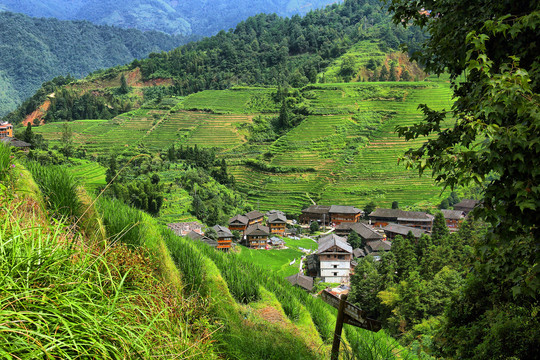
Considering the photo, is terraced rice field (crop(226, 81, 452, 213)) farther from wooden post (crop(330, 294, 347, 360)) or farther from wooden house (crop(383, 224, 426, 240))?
wooden post (crop(330, 294, 347, 360))

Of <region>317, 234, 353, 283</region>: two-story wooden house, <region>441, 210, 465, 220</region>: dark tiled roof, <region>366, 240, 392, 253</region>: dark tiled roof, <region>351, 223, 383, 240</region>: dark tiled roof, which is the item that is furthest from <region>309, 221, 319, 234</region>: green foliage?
<region>441, 210, 465, 220</region>: dark tiled roof

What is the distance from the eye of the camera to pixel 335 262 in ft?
74.0

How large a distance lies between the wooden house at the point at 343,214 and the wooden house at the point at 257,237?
8331 millimetres

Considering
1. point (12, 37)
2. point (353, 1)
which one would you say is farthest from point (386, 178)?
point (12, 37)

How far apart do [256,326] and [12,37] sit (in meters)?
144

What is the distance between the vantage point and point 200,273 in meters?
3.12

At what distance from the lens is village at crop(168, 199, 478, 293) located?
73.9 ft

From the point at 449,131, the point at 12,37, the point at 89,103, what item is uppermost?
the point at 12,37

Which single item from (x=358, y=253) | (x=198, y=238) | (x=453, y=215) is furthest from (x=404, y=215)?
(x=198, y=238)

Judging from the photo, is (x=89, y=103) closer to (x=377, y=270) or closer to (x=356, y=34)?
(x=356, y=34)

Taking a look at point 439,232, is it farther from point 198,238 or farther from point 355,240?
point 198,238

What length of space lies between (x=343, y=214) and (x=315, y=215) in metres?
A: 2.46

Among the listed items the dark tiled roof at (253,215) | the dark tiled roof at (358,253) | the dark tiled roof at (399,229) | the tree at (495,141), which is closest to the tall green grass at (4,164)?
the tree at (495,141)

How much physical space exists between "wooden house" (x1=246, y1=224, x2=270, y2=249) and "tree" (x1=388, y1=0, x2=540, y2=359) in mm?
22682
